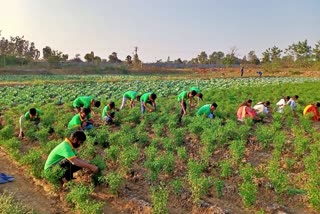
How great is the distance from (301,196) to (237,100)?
38.4ft

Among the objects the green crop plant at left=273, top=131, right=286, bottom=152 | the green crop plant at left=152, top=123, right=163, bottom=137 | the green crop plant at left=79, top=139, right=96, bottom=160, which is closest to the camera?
the green crop plant at left=79, top=139, right=96, bottom=160

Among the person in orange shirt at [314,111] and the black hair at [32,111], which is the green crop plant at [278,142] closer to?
the person in orange shirt at [314,111]

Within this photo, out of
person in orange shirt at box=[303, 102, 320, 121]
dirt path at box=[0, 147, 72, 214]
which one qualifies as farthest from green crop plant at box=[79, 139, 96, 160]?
person in orange shirt at box=[303, 102, 320, 121]

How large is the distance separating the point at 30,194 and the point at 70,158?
1.14 metres

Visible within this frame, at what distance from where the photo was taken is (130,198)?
6.42 metres

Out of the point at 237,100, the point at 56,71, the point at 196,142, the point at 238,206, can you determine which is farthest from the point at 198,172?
the point at 56,71

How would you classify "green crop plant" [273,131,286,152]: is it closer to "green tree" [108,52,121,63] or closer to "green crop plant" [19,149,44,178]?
"green crop plant" [19,149,44,178]

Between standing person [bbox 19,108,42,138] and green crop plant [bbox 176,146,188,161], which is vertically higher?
standing person [bbox 19,108,42,138]

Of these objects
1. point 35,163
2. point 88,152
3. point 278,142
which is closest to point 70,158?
point 35,163

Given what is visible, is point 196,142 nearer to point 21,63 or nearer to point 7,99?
point 7,99

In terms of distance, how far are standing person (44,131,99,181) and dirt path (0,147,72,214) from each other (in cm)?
51

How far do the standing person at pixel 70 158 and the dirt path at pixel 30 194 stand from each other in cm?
51

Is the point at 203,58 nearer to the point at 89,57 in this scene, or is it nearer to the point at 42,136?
the point at 89,57

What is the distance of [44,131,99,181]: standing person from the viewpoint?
6434 millimetres
